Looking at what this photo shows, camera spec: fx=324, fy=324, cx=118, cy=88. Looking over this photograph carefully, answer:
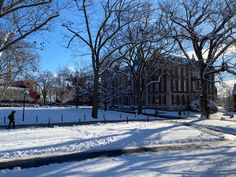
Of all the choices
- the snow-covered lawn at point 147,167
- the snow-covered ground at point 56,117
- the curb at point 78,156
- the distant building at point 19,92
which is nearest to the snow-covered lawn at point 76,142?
the curb at point 78,156

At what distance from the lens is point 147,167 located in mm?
10086

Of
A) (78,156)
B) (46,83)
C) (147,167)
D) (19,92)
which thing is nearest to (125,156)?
(78,156)

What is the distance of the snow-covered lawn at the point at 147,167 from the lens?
30.1 ft

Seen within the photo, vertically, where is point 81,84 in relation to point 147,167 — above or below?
above

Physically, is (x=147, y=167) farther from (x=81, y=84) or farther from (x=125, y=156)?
(x=81, y=84)

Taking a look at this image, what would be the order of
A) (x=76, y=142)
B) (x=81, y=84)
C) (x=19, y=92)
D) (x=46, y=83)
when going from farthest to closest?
1. (x=46, y=83)
2. (x=19, y=92)
3. (x=81, y=84)
4. (x=76, y=142)

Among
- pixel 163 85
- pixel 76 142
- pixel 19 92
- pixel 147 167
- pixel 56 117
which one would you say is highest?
pixel 163 85

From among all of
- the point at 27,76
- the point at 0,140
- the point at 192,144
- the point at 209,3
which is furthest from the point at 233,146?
the point at 27,76

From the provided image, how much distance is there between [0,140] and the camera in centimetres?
1537

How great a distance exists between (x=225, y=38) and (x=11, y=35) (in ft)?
66.9

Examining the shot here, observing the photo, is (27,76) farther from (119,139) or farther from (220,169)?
(220,169)

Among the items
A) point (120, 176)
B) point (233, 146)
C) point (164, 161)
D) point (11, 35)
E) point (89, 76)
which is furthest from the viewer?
point (89, 76)

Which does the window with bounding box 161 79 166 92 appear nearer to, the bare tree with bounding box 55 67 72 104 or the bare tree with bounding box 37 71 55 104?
the bare tree with bounding box 55 67 72 104

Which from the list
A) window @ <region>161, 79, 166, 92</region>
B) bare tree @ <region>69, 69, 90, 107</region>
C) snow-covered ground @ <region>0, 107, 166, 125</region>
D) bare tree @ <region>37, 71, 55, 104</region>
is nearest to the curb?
snow-covered ground @ <region>0, 107, 166, 125</region>
